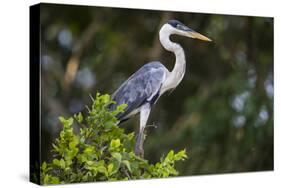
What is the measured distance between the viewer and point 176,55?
267 inches

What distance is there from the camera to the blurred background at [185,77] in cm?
630

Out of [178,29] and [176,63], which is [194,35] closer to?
[178,29]

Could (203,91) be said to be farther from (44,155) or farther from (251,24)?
(44,155)

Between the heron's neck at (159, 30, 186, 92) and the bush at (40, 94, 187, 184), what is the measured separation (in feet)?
1.66

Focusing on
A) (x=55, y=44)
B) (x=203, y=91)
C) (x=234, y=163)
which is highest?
(x=55, y=44)

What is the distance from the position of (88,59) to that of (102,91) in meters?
0.29

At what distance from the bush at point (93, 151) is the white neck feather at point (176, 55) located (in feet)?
1.66

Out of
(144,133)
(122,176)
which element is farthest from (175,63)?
(122,176)

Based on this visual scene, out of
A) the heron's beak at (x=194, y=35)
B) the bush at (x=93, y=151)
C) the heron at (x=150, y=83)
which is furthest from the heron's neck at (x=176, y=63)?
the bush at (x=93, y=151)

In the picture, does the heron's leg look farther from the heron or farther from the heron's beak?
the heron's beak

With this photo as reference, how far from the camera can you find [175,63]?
6.79 metres

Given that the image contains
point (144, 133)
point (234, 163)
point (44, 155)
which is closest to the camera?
point (44, 155)

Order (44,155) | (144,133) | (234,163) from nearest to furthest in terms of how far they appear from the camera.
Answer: (44,155)
(144,133)
(234,163)

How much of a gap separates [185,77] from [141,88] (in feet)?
1.49
